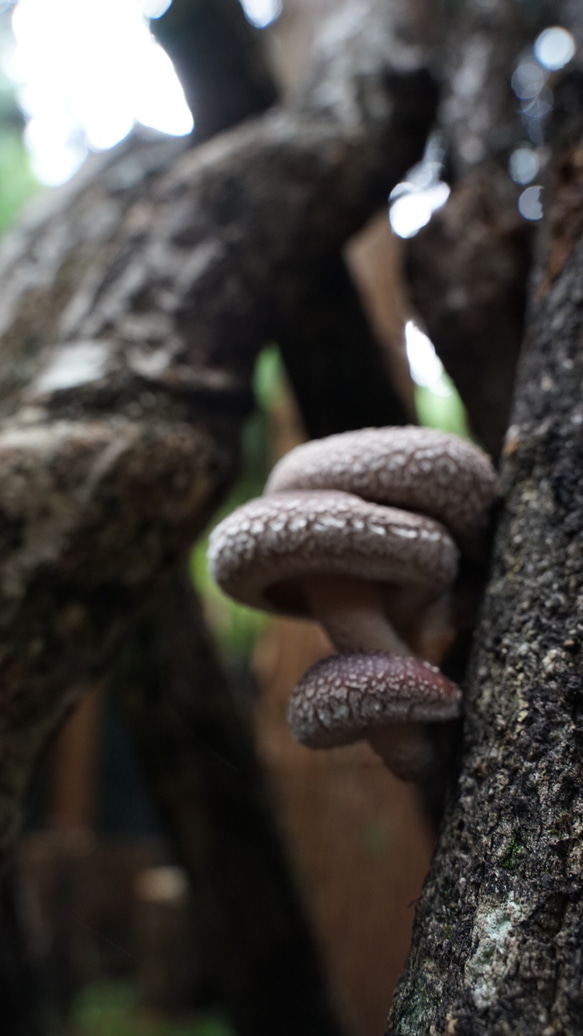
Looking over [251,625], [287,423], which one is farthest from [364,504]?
[251,625]

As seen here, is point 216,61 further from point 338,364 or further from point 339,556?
point 339,556

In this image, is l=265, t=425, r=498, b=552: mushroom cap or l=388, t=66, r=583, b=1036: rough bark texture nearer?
l=388, t=66, r=583, b=1036: rough bark texture

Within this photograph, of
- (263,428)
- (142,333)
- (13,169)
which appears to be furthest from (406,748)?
(13,169)

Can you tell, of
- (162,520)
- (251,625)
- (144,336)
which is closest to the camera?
(162,520)

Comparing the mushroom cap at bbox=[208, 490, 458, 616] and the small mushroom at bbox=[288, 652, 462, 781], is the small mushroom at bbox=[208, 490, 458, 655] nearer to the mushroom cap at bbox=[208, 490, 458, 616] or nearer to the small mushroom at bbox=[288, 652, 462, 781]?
the mushroom cap at bbox=[208, 490, 458, 616]

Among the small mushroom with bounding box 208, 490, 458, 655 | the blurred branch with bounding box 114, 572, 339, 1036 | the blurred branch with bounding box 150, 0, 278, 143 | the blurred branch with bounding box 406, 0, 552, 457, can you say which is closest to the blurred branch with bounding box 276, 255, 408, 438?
the blurred branch with bounding box 406, 0, 552, 457

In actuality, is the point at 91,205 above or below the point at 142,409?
above

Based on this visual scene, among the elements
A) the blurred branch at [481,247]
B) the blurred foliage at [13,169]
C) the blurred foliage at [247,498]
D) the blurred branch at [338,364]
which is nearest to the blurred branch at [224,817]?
the blurred foliage at [247,498]

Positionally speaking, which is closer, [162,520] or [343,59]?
[162,520]

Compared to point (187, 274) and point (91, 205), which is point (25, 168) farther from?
point (187, 274)
